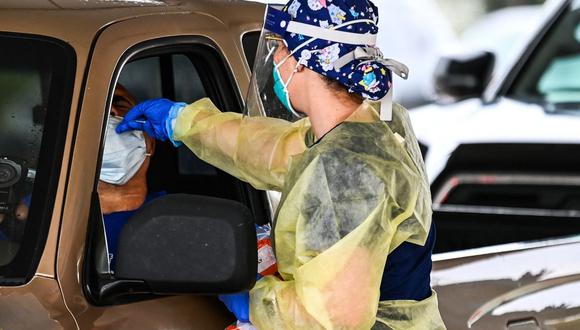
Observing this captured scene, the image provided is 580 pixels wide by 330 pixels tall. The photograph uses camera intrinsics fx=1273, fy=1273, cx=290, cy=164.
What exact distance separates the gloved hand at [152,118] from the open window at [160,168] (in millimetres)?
68

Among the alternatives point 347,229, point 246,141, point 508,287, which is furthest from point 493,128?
point 347,229

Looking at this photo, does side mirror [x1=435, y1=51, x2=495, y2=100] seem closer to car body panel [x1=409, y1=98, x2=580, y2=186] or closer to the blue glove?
car body panel [x1=409, y1=98, x2=580, y2=186]

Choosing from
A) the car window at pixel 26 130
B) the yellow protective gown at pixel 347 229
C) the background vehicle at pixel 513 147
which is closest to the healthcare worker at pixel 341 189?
the yellow protective gown at pixel 347 229

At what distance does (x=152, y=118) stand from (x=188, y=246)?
86cm

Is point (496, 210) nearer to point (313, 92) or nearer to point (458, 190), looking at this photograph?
point (458, 190)

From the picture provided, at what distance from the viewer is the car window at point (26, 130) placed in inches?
115

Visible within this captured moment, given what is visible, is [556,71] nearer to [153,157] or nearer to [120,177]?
[153,157]

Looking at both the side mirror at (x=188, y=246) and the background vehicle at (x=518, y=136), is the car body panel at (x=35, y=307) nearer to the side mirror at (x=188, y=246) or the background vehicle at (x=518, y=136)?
the side mirror at (x=188, y=246)

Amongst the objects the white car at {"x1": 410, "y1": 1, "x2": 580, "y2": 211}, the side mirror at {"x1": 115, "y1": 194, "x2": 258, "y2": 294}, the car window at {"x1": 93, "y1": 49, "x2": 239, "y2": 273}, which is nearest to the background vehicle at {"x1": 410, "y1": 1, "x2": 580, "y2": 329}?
the white car at {"x1": 410, "y1": 1, "x2": 580, "y2": 211}

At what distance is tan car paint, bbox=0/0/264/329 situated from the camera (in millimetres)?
2818

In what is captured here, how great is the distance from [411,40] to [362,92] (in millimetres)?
7850

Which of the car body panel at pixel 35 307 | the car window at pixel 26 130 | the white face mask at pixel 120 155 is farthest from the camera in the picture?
the white face mask at pixel 120 155

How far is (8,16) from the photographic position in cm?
321

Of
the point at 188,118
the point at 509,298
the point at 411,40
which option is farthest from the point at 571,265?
the point at 411,40
